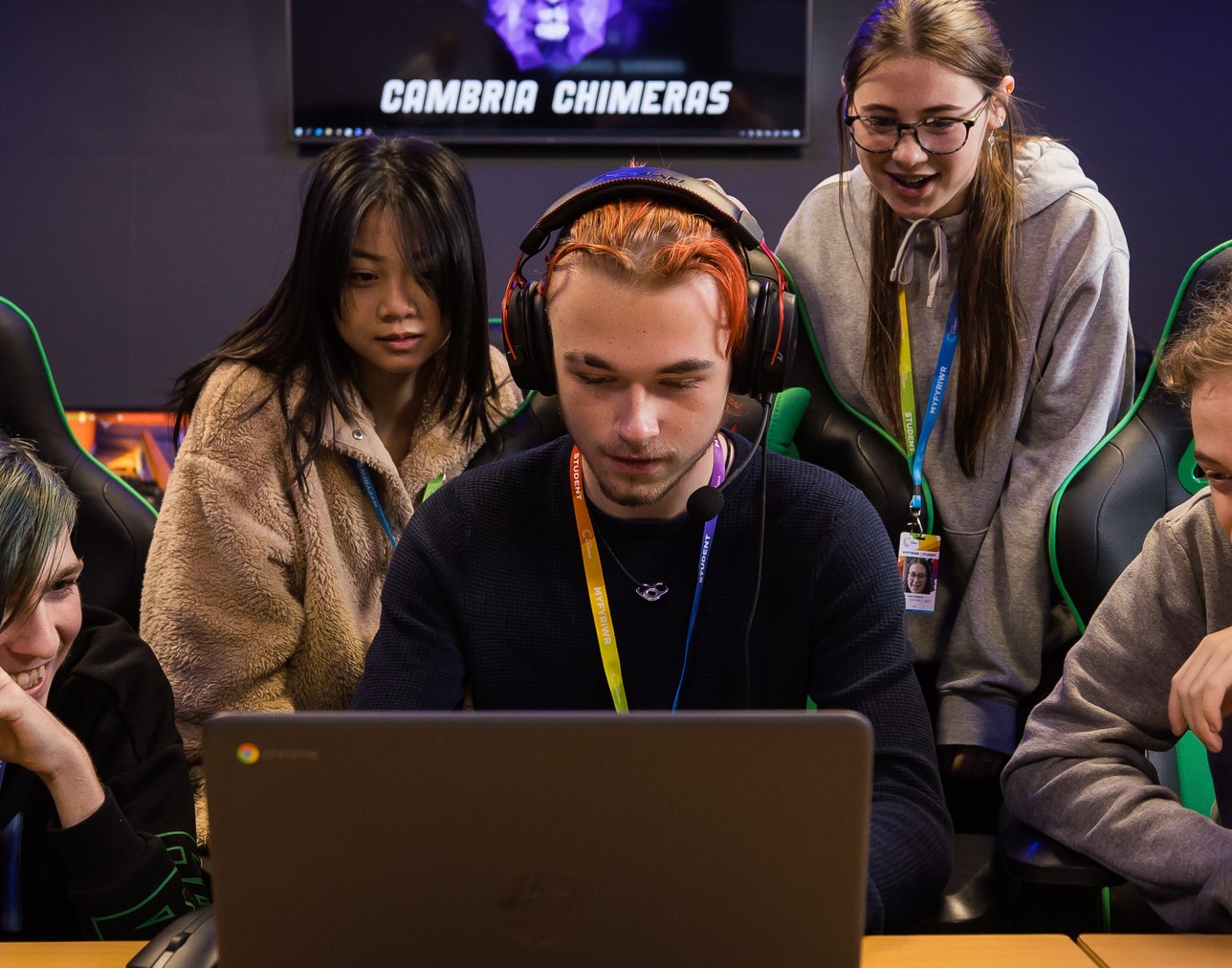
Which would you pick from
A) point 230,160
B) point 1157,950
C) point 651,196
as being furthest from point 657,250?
point 230,160

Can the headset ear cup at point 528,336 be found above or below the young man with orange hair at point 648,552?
above

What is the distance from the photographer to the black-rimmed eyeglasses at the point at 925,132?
179 cm

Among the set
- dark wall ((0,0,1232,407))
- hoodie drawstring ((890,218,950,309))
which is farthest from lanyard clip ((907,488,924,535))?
dark wall ((0,0,1232,407))

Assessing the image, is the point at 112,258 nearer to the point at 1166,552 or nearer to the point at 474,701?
the point at 474,701

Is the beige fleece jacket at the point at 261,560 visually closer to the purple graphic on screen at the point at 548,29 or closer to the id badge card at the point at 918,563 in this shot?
the id badge card at the point at 918,563

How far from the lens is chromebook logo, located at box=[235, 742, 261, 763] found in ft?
2.49

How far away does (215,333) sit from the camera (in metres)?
3.79

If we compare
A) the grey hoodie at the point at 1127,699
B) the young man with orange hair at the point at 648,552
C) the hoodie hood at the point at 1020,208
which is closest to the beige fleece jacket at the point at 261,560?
the young man with orange hair at the point at 648,552

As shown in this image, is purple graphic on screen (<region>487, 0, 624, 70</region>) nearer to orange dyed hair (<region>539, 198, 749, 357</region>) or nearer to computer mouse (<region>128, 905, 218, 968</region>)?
orange dyed hair (<region>539, 198, 749, 357</region>)

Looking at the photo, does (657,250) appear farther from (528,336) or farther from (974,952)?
(974,952)

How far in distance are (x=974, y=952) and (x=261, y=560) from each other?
106 cm

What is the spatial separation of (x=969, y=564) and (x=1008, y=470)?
147mm

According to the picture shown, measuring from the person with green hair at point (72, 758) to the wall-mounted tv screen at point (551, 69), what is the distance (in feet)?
7.73

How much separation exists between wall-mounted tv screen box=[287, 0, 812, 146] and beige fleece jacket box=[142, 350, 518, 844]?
2035mm
